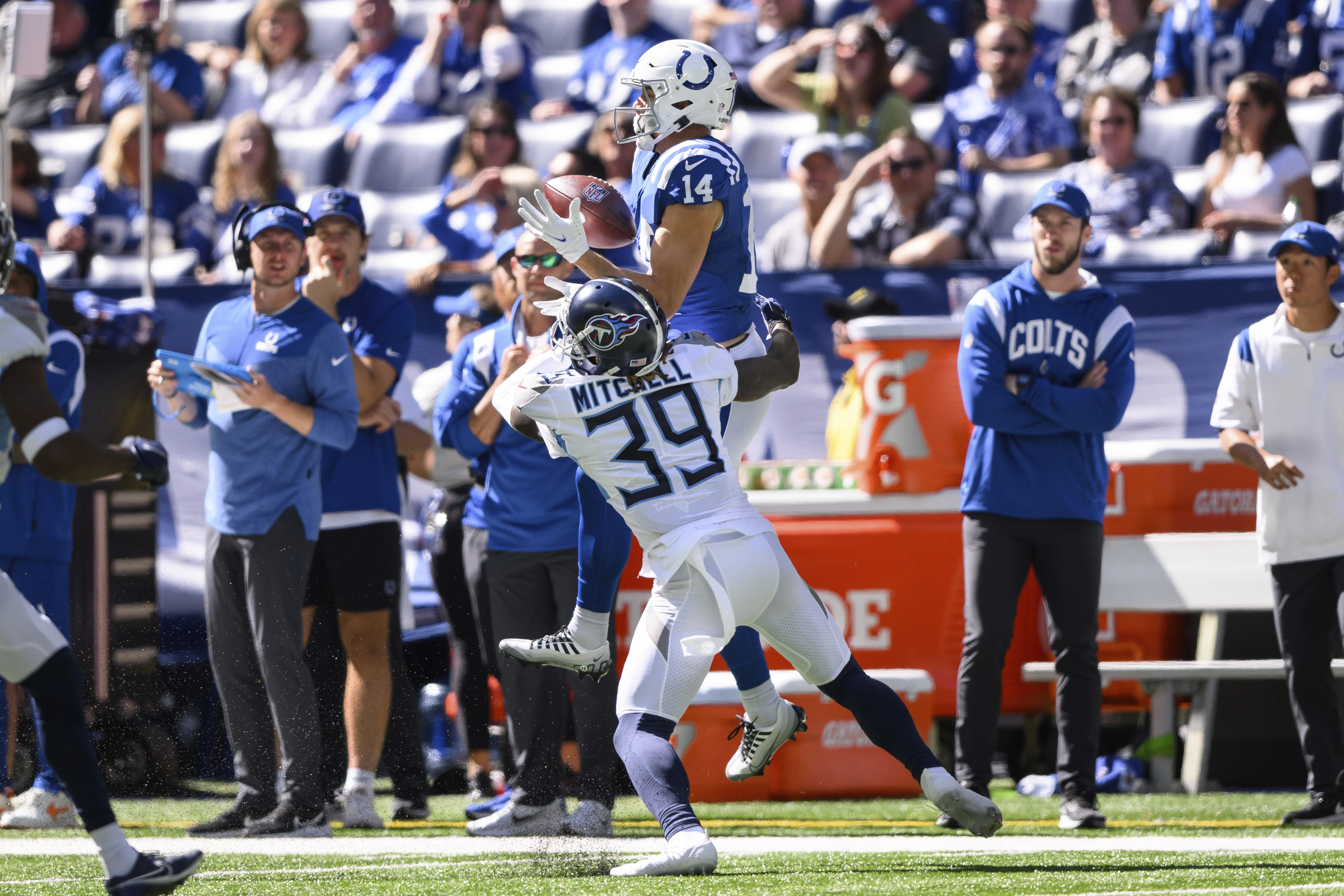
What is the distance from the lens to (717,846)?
5660mm

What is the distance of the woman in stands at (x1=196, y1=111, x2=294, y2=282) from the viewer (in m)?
9.64

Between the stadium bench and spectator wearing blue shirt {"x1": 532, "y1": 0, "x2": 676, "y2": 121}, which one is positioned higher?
spectator wearing blue shirt {"x1": 532, "y1": 0, "x2": 676, "y2": 121}

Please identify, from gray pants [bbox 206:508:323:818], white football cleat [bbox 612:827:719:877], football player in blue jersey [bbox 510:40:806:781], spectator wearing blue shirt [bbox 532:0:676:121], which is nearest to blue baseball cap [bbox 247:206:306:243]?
gray pants [bbox 206:508:323:818]

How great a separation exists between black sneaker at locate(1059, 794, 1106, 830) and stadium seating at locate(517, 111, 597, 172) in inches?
228

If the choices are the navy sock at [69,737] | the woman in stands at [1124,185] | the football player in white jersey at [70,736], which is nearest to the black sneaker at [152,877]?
the football player in white jersey at [70,736]

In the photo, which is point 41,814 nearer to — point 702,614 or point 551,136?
point 702,614

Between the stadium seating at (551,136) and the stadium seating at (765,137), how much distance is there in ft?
2.95

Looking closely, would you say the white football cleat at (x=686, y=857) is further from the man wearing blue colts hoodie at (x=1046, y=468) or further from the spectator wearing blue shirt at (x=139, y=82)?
the spectator wearing blue shirt at (x=139, y=82)

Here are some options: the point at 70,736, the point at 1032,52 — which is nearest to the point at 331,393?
the point at 70,736

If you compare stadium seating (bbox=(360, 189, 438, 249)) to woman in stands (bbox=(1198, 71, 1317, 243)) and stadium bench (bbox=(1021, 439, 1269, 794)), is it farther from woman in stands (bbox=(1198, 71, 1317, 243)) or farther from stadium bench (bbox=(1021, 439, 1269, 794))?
stadium bench (bbox=(1021, 439, 1269, 794))

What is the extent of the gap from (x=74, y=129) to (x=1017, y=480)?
8.88m

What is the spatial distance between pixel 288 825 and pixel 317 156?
6568 millimetres

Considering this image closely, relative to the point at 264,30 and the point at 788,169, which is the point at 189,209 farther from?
the point at 788,169

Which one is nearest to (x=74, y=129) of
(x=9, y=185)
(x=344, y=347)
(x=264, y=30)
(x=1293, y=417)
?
(x=264, y=30)
